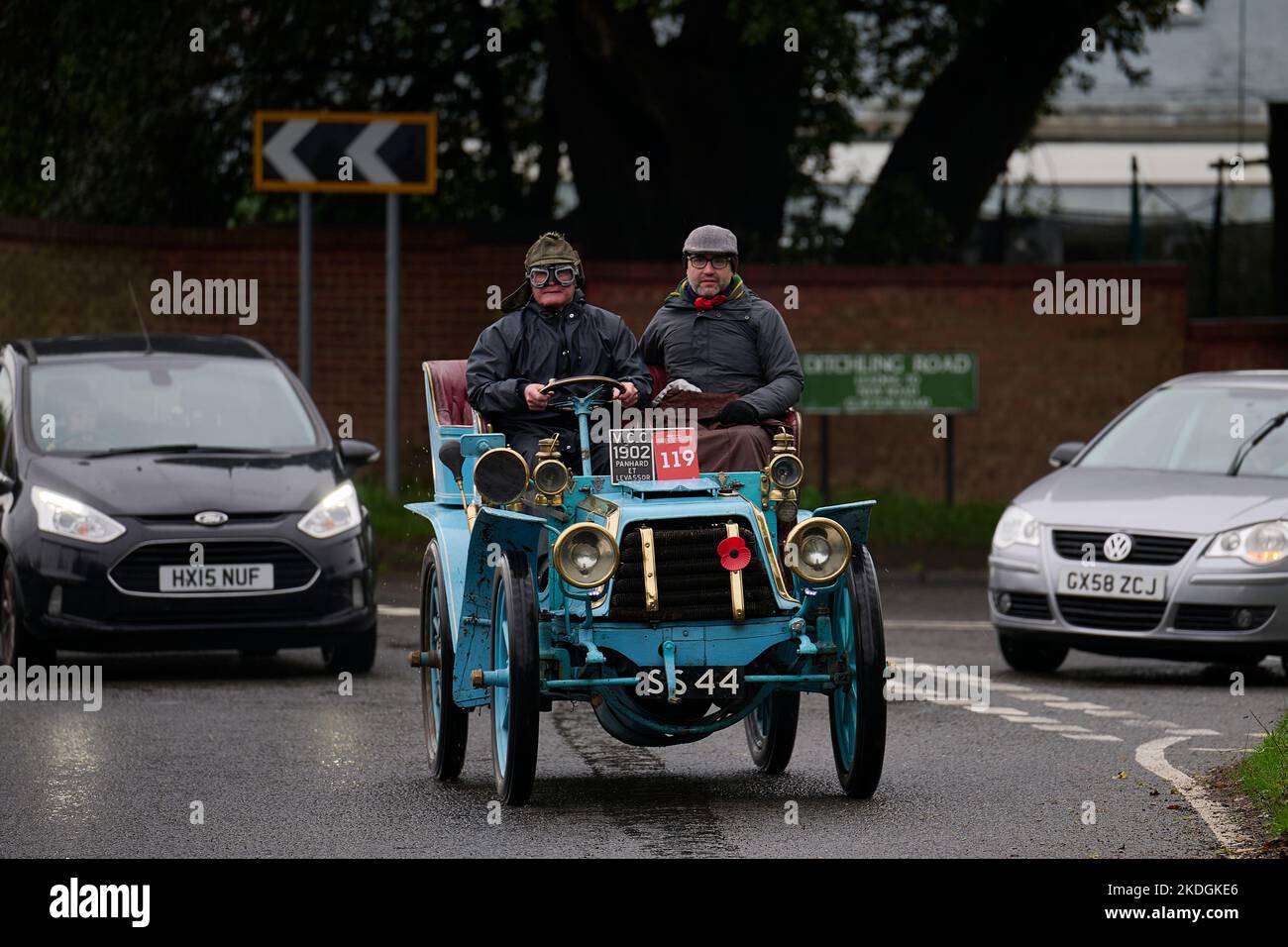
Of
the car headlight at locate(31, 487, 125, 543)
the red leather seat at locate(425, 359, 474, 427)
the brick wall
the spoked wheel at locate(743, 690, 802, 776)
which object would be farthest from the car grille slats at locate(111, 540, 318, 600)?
the brick wall

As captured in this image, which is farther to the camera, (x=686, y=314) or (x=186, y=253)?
(x=186, y=253)

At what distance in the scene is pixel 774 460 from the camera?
9.23 m

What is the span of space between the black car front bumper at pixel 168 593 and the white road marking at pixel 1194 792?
14.3 feet

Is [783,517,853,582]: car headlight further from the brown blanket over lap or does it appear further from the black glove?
the black glove

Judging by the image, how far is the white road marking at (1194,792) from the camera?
855 cm

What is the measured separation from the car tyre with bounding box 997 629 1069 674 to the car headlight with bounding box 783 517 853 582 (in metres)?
5.38

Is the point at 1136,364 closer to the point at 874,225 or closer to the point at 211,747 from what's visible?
the point at 874,225

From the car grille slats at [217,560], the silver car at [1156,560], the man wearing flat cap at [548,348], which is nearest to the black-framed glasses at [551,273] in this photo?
the man wearing flat cap at [548,348]

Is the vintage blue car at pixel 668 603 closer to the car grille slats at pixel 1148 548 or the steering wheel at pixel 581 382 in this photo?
the steering wheel at pixel 581 382

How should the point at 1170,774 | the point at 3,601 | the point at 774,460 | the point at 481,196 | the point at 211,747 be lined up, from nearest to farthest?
the point at 774,460
the point at 1170,774
the point at 211,747
the point at 3,601
the point at 481,196

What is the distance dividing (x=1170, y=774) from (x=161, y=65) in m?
15.9

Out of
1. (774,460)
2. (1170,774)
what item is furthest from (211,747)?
(1170,774)

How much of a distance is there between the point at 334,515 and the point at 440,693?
3603 millimetres

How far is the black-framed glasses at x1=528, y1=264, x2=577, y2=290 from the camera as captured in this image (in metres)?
10.1
